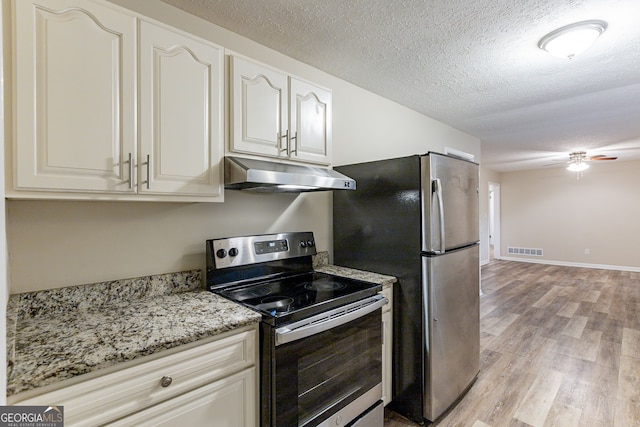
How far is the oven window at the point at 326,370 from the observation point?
1.28 metres

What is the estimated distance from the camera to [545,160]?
6.25 metres

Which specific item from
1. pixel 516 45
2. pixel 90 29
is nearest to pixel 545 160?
pixel 516 45

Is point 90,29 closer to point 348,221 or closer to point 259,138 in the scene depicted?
point 259,138

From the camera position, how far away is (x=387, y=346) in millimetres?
1979

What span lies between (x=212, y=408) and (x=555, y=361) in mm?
3007

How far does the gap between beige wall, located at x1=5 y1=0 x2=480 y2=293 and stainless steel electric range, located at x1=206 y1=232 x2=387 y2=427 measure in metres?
0.15

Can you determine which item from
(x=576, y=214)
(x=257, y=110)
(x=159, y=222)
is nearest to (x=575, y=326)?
(x=257, y=110)

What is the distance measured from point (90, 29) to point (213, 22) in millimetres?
806

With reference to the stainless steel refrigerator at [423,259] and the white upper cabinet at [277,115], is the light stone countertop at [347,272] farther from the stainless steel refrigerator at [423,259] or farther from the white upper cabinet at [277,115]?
the white upper cabinet at [277,115]

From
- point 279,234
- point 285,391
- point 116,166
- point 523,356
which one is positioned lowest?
point 523,356

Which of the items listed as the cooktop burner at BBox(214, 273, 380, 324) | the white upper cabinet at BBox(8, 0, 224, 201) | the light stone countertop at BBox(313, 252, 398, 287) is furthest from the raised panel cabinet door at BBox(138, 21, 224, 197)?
the light stone countertop at BBox(313, 252, 398, 287)

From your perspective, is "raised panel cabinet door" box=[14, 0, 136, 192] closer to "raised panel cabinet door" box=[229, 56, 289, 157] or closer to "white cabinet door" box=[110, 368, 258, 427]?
"raised panel cabinet door" box=[229, 56, 289, 157]

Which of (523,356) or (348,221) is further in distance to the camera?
(523,356)

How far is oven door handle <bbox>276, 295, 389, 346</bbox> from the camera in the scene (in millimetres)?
1273
